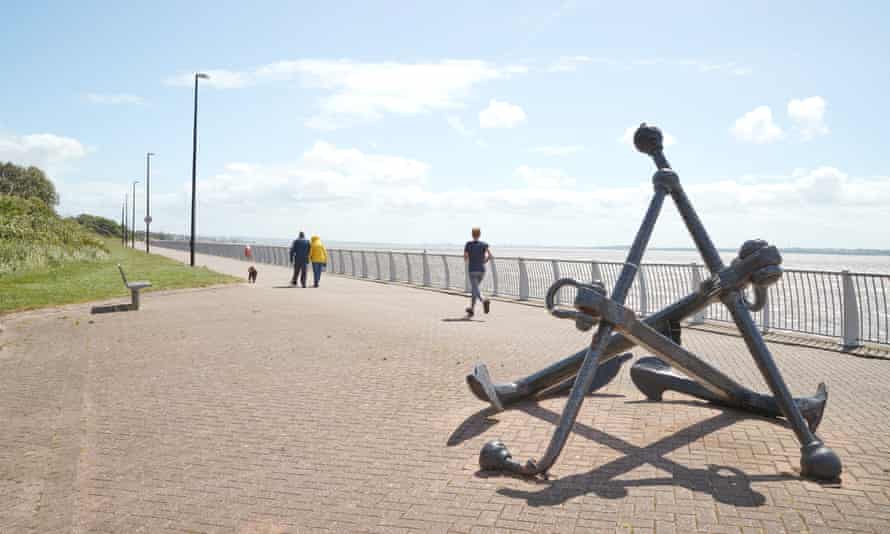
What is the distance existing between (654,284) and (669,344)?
996 cm

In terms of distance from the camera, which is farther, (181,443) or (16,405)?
(16,405)

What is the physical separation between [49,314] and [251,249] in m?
34.5

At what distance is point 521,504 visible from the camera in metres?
3.69

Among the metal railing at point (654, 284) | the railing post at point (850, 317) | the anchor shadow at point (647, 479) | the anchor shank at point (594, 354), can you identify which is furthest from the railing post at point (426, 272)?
the anchor shank at point (594, 354)

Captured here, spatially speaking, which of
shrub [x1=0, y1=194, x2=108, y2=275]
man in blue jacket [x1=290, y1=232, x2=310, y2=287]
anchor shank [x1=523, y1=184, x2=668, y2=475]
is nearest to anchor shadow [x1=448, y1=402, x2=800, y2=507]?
anchor shank [x1=523, y1=184, x2=668, y2=475]

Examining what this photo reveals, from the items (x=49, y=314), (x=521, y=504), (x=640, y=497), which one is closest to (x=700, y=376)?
(x=640, y=497)

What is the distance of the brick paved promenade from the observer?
3551 mm

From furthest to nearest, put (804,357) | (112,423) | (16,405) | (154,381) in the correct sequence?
1. (804,357)
2. (154,381)
3. (16,405)
4. (112,423)

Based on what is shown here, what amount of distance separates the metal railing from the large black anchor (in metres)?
5.75

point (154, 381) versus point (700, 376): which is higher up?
point (700, 376)

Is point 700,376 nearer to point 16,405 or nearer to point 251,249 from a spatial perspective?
point 16,405

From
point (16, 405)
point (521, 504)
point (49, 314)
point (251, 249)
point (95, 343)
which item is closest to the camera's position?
point (521, 504)

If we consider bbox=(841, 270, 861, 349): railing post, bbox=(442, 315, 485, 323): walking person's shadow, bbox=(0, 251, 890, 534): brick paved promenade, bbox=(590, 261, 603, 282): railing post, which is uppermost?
bbox=(590, 261, 603, 282): railing post

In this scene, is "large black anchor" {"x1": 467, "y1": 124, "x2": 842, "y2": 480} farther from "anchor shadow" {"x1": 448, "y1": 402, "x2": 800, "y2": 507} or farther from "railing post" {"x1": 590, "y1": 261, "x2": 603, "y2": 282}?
"railing post" {"x1": 590, "y1": 261, "x2": 603, "y2": 282}
